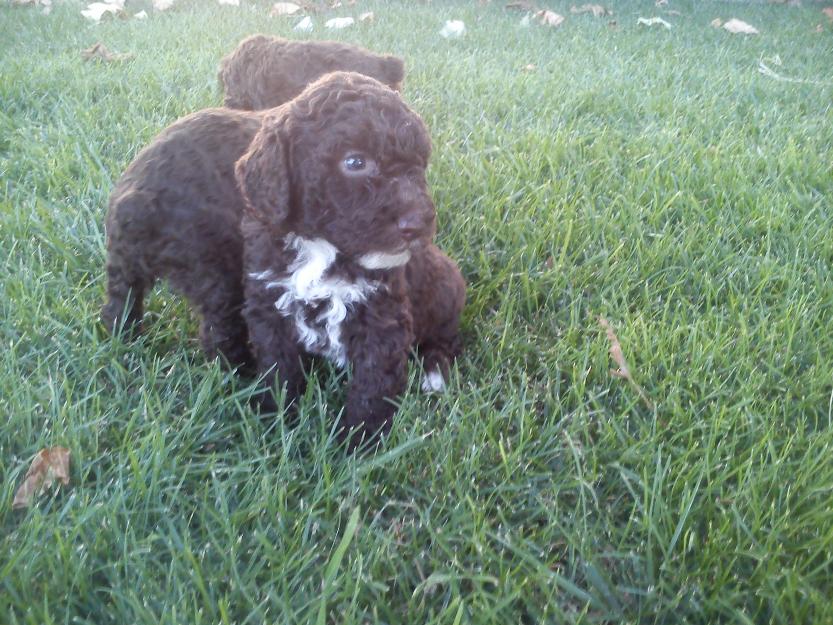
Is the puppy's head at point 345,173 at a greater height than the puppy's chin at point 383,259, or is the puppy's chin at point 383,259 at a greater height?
the puppy's head at point 345,173

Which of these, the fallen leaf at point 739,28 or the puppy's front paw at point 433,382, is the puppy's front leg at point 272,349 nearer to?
the puppy's front paw at point 433,382

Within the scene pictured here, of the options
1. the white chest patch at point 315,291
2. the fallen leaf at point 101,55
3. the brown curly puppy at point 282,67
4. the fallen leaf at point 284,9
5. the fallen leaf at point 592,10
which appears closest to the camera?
the white chest patch at point 315,291

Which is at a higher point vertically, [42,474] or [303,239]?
[303,239]

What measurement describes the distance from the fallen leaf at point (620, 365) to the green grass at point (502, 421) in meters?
0.03

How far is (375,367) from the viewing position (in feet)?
8.20

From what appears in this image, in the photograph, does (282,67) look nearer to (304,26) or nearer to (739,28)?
(304,26)

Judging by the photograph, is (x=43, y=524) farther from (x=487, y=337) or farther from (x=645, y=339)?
(x=645, y=339)

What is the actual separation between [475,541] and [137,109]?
12.7ft

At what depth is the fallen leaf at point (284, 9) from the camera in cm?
736

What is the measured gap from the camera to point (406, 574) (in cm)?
194

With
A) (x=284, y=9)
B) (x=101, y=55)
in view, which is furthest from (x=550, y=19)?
(x=101, y=55)

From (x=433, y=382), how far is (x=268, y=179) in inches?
40.5

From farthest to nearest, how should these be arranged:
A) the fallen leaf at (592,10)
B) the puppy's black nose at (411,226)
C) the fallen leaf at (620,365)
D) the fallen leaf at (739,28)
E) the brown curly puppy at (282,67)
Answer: the fallen leaf at (592,10)
the fallen leaf at (739,28)
the brown curly puppy at (282,67)
the fallen leaf at (620,365)
the puppy's black nose at (411,226)

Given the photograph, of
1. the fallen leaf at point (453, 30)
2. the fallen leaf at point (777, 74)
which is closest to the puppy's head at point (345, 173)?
the fallen leaf at point (777, 74)
